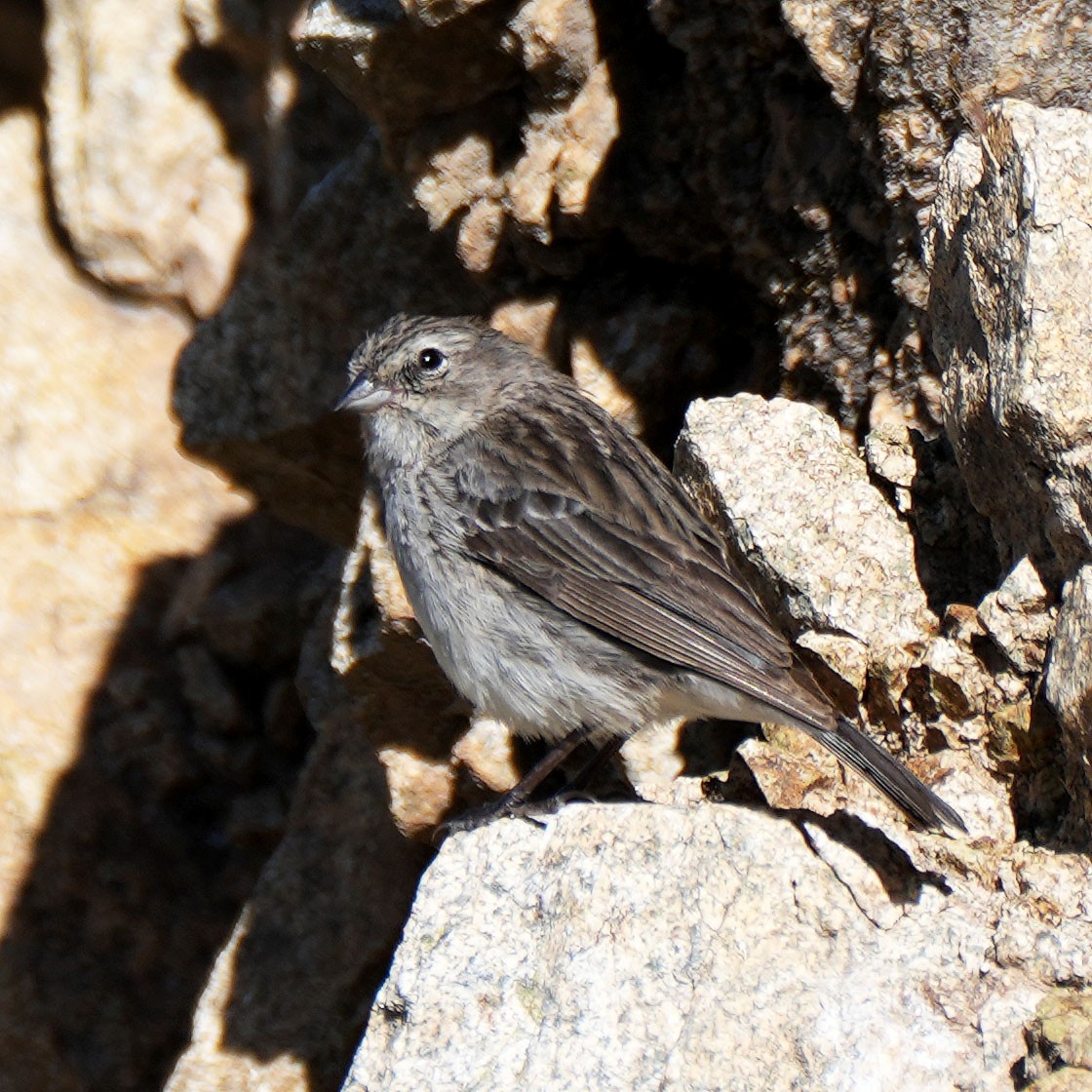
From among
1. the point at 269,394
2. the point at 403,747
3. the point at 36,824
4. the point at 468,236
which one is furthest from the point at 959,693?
the point at 36,824

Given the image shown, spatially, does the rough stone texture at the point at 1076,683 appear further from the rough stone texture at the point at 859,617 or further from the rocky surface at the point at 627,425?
the rough stone texture at the point at 859,617

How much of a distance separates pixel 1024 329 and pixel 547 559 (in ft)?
6.13

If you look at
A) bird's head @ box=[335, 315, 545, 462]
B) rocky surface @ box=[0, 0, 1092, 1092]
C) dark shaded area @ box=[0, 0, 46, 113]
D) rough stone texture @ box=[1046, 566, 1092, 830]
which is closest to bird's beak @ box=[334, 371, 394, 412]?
bird's head @ box=[335, 315, 545, 462]

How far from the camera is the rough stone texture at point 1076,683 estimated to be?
4.30m

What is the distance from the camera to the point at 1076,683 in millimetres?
4348

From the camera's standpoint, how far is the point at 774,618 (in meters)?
5.54

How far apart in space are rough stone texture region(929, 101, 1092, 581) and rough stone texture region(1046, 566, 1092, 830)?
0.54 ft

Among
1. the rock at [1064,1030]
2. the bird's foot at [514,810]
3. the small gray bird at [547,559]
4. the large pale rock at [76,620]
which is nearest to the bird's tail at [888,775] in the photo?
the small gray bird at [547,559]

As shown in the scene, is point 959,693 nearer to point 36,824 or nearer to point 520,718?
point 520,718

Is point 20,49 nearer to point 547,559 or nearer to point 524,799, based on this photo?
point 547,559

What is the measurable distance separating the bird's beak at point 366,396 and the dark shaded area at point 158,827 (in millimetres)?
2180

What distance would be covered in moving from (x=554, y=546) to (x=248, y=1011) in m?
2.57

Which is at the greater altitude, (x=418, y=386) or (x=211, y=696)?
(x=418, y=386)

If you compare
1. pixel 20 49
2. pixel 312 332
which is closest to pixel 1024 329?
pixel 312 332
